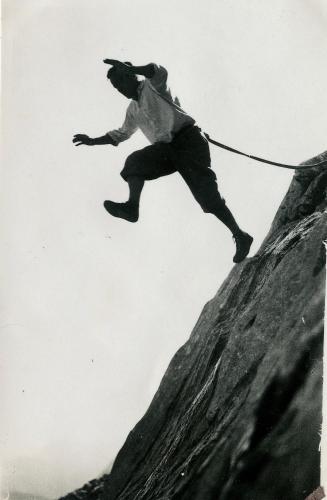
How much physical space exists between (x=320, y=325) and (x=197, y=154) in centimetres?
165

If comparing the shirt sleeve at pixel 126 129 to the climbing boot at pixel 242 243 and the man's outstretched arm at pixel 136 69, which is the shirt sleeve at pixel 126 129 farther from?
the climbing boot at pixel 242 243

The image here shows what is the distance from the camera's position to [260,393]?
3439 mm

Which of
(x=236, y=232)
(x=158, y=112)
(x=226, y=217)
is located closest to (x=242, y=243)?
(x=236, y=232)

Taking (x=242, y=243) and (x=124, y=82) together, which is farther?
(x=242, y=243)

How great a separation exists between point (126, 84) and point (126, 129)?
0.40 metres

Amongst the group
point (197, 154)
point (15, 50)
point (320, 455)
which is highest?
point (15, 50)

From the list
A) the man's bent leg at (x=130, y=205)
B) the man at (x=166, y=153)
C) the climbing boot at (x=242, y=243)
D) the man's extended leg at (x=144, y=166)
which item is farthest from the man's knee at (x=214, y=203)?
the man's bent leg at (x=130, y=205)

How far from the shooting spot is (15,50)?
468cm

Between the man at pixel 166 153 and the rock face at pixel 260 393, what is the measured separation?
0.57m

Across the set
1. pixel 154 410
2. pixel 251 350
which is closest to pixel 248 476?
pixel 251 350

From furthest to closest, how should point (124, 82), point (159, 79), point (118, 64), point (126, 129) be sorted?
point (126, 129) → point (124, 82) → point (159, 79) → point (118, 64)

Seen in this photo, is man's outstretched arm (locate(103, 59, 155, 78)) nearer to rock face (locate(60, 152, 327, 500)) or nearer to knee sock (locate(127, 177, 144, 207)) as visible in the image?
knee sock (locate(127, 177, 144, 207))

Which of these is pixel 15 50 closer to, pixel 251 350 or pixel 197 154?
pixel 197 154

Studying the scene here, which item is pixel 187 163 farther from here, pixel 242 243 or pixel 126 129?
pixel 242 243
